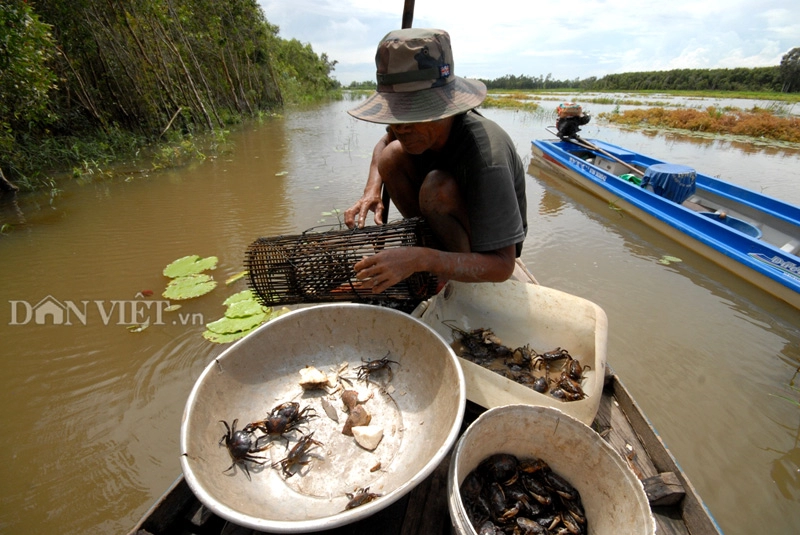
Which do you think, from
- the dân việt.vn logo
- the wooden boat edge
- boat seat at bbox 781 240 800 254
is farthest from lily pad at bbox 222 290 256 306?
boat seat at bbox 781 240 800 254

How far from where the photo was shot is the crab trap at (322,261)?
1.92 meters

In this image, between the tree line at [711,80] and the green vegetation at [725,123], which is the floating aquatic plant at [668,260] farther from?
the tree line at [711,80]

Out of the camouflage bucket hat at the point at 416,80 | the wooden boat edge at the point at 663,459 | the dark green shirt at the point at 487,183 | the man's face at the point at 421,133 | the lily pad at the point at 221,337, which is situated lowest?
the lily pad at the point at 221,337

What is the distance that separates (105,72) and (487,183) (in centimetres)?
1273

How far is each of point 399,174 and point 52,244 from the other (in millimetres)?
5254

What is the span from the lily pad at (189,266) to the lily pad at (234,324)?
110cm

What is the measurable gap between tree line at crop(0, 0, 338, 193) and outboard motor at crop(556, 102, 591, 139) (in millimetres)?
10766

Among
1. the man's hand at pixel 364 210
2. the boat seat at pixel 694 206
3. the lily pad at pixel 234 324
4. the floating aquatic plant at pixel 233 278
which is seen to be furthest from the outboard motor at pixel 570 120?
the lily pad at pixel 234 324

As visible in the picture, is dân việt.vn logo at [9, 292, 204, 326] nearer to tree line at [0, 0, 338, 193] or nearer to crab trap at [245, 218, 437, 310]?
crab trap at [245, 218, 437, 310]

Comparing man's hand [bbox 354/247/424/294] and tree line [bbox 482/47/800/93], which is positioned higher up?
tree line [bbox 482/47/800/93]

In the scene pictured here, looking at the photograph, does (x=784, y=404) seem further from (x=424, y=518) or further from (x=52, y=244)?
(x=52, y=244)

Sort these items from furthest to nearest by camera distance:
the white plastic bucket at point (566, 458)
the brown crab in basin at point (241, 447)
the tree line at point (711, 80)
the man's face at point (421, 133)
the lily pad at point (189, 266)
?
the tree line at point (711, 80), the lily pad at point (189, 266), the man's face at point (421, 133), the brown crab in basin at point (241, 447), the white plastic bucket at point (566, 458)

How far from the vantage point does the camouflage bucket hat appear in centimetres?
158

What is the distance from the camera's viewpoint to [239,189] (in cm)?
702
